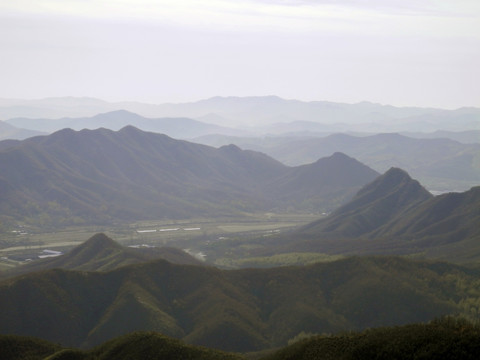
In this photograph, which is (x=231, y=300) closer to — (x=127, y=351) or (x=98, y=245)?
(x=127, y=351)

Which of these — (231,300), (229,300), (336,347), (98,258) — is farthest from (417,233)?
(336,347)

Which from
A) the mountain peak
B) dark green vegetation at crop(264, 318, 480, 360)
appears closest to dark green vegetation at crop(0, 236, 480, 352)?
dark green vegetation at crop(264, 318, 480, 360)

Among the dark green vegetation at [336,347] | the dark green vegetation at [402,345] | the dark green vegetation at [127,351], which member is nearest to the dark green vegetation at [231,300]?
the dark green vegetation at [127,351]

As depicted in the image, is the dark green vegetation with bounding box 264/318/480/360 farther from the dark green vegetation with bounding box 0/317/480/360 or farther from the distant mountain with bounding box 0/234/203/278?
the distant mountain with bounding box 0/234/203/278

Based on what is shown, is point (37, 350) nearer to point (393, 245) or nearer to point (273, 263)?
point (273, 263)

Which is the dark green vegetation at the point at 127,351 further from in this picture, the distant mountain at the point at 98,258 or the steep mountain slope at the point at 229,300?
the distant mountain at the point at 98,258

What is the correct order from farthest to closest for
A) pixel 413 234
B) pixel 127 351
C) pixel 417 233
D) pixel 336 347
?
1. pixel 413 234
2. pixel 417 233
3. pixel 127 351
4. pixel 336 347

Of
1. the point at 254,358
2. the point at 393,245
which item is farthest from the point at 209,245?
the point at 254,358
